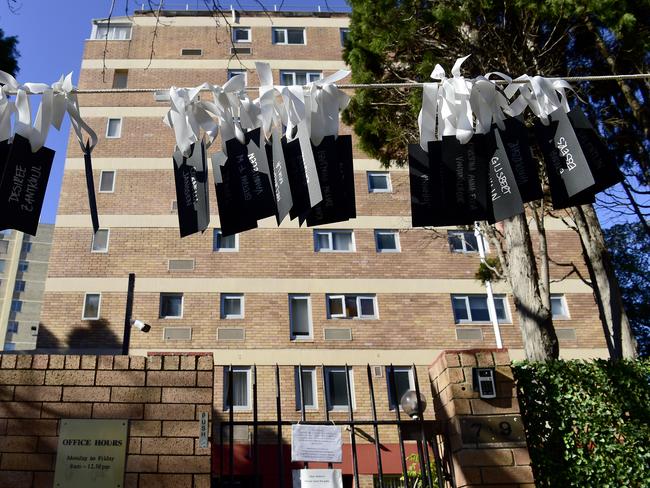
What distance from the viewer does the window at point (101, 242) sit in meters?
20.1

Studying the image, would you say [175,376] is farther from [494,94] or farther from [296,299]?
[296,299]

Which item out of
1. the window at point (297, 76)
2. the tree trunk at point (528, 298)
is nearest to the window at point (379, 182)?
the window at point (297, 76)

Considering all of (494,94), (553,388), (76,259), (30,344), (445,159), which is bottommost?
(553,388)

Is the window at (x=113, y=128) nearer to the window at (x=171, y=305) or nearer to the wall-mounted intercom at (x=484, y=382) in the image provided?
the window at (x=171, y=305)

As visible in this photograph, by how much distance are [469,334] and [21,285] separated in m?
69.3

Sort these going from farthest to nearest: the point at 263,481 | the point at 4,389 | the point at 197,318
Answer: the point at 197,318
the point at 263,481
the point at 4,389

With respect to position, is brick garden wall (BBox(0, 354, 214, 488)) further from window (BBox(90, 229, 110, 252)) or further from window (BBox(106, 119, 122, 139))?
window (BBox(106, 119, 122, 139))

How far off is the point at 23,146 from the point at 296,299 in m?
15.4

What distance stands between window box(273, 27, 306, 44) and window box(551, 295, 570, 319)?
14.2m

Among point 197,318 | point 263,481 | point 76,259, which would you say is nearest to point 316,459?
point 263,481

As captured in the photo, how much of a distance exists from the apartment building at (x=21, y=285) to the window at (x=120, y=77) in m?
53.8

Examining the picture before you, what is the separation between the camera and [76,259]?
19922 mm

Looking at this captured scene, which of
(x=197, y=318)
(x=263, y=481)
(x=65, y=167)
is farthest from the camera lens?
(x=65, y=167)

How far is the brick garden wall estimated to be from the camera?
4.36 metres
